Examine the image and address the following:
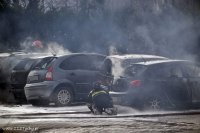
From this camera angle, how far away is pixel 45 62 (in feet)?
54.5

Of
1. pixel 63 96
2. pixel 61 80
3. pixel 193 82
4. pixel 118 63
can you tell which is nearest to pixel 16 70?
pixel 61 80

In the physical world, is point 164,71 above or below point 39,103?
above

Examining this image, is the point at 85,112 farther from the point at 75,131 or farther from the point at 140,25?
the point at 140,25

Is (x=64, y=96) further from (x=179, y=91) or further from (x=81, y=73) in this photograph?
(x=179, y=91)

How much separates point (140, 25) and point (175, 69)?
841cm

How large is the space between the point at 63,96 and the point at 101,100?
290 centimetres

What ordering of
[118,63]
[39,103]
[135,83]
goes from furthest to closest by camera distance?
[39,103]
[118,63]
[135,83]

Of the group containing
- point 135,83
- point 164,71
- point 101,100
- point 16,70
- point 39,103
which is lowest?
point 39,103

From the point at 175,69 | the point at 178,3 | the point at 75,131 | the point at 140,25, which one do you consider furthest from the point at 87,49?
the point at 75,131

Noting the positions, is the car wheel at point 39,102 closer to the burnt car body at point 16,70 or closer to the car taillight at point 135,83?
the burnt car body at point 16,70

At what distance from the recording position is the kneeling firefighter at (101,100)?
533 inches

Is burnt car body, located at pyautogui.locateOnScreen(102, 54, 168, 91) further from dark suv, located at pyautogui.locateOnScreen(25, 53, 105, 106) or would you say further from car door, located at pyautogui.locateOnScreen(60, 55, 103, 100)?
dark suv, located at pyautogui.locateOnScreen(25, 53, 105, 106)

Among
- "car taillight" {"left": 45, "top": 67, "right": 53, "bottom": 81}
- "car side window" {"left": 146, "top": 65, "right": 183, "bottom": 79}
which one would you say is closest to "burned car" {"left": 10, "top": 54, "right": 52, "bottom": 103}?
"car taillight" {"left": 45, "top": 67, "right": 53, "bottom": 81}

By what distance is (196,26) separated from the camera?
20.9 meters
